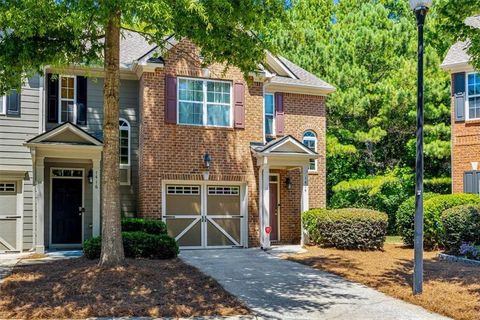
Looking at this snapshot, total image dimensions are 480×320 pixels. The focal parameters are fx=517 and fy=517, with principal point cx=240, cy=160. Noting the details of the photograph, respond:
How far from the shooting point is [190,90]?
53.3ft

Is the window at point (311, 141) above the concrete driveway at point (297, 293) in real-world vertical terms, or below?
above

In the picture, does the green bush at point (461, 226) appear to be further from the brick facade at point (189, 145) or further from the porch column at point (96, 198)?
the porch column at point (96, 198)

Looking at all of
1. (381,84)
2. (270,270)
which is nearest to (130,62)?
(270,270)

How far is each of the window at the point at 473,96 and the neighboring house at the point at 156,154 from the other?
6.32 m

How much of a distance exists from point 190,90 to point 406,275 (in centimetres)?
865

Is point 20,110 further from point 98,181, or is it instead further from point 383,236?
point 383,236

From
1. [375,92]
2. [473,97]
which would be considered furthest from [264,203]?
[375,92]

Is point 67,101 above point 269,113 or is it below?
above

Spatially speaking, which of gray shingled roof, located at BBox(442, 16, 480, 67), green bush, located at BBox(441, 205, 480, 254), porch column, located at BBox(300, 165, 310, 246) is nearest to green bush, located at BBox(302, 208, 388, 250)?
porch column, located at BBox(300, 165, 310, 246)

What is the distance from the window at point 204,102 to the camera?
16.2 m

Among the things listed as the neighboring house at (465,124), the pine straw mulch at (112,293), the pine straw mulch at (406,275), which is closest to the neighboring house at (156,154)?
the pine straw mulch at (406,275)

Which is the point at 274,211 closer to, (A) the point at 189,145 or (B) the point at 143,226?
(A) the point at 189,145

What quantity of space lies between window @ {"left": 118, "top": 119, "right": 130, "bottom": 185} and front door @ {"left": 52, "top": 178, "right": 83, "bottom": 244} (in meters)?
1.38

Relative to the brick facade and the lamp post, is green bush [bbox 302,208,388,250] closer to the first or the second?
the brick facade
